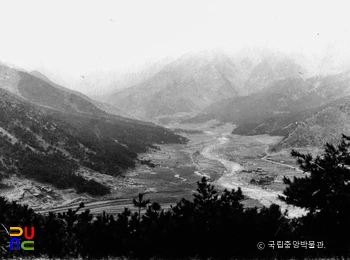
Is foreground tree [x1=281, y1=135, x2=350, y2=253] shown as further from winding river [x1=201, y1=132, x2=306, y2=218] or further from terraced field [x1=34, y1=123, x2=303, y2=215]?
terraced field [x1=34, y1=123, x2=303, y2=215]

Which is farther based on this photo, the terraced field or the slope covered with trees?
the slope covered with trees

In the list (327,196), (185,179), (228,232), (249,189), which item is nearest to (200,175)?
(185,179)

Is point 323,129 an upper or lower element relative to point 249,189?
upper

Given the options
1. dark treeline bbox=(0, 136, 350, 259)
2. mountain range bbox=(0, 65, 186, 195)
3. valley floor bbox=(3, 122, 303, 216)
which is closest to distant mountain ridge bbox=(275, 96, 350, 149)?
valley floor bbox=(3, 122, 303, 216)

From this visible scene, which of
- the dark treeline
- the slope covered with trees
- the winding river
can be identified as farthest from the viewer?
the slope covered with trees

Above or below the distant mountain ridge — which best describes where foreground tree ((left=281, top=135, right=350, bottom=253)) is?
below

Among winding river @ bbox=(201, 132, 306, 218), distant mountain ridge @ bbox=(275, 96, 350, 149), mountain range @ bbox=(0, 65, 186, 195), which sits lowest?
winding river @ bbox=(201, 132, 306, 218)

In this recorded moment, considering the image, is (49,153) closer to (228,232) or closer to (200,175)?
(200,175)

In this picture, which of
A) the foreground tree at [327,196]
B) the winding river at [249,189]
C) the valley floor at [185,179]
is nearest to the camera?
the foreground tree at [327,196]

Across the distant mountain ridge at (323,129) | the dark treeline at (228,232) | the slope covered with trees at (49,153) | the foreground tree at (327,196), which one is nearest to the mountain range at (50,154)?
the slope covered with trees at (49,153)

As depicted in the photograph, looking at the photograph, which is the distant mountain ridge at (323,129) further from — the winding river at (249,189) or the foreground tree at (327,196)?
the foreground tree at (327,196)

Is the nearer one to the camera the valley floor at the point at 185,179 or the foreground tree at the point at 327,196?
the foreground tree at the point at 327,196
